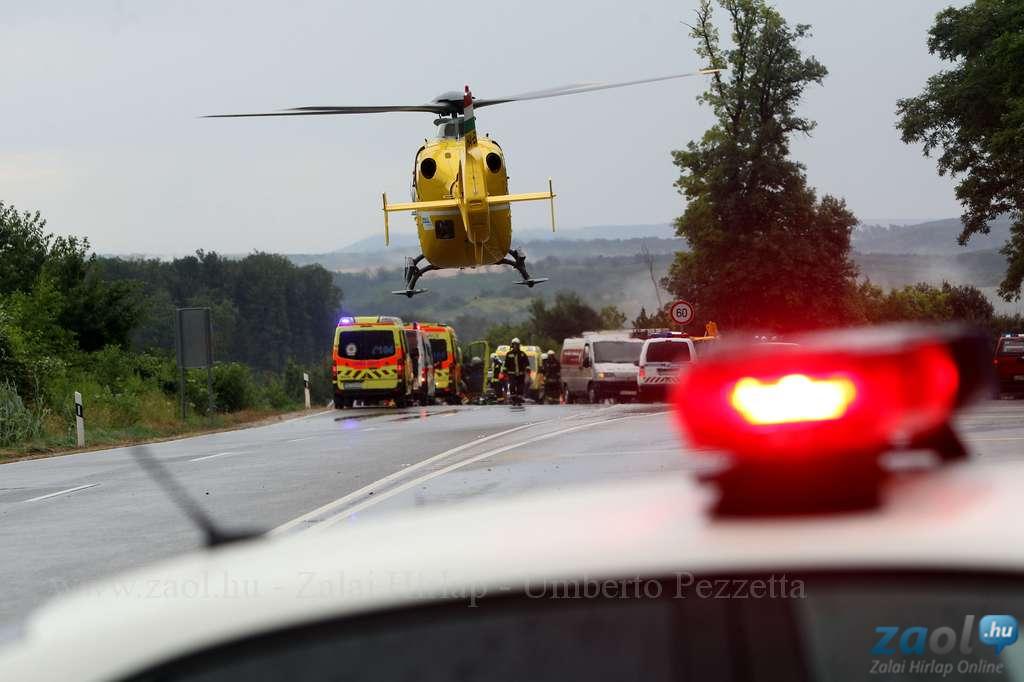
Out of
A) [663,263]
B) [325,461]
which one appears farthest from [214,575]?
[663,263]

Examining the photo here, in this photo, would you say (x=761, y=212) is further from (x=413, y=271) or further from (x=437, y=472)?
(x=437, y=472)

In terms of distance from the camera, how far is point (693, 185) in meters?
74.9

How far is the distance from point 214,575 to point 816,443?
670 mm

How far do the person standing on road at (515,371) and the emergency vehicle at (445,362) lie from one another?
53.1 ft

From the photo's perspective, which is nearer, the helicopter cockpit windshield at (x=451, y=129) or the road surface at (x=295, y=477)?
the road surface at (x=295, y=477)

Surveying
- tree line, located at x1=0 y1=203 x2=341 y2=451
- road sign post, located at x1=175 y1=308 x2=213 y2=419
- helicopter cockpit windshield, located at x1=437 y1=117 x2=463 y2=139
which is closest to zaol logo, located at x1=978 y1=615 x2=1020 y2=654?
tree line, located at x1=0 y1=203 x2=341 y2=451

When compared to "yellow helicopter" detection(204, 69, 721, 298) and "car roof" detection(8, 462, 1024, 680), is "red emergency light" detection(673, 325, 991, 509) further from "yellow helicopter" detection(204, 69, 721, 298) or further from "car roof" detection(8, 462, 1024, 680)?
"yellow helicopter" detection(204, 69, 721, 298)

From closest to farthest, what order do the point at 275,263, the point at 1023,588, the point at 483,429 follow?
the point at 1023,588 < the point at 483,429 < the point at 275,263

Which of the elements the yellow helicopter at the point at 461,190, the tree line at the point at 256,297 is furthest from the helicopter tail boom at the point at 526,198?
the tree line at the point at 256,297

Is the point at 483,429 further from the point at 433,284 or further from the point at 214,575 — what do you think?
the point at 433,284

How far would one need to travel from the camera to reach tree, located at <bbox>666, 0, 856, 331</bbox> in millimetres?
72625

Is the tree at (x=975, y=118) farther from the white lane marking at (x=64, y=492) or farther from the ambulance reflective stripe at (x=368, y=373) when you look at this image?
the white lane marking at (x=64, y=492)

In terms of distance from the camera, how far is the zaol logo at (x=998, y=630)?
5.36 feet

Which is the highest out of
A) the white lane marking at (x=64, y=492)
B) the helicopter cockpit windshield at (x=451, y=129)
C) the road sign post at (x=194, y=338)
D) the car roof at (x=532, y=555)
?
the helicopter cockpit windshield at (x=451, y=129)
